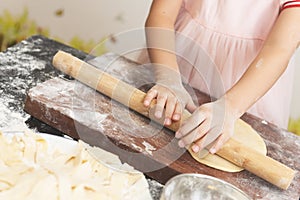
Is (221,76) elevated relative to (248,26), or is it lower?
lower

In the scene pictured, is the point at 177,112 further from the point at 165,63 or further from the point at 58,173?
the point at 58,173

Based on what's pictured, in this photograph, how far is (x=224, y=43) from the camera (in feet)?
4.03

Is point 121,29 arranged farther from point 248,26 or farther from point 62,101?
point 62,101

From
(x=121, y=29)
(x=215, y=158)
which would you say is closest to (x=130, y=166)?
(x=215, y=158)

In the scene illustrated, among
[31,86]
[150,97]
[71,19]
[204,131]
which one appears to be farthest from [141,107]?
[71,19]

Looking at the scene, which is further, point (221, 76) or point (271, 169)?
point (221, 76)

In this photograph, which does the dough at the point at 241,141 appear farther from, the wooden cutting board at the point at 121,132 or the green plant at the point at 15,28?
the green plant at the point at 15,28

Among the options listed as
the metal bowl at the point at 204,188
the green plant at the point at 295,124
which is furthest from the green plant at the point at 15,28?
the metal bowl at the point at 204,188

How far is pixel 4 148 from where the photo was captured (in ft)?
2.58

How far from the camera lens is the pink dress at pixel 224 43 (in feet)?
3.90

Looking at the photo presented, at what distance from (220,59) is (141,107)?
1.05ft

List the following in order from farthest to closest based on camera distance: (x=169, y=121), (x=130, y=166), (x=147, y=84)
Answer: (x=147, y=84), (x=169, y=121), (x=130, y=166)

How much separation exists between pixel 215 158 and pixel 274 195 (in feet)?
0.43

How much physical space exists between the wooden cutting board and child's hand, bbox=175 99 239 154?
0.03m
